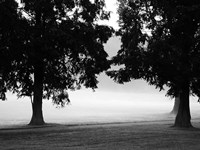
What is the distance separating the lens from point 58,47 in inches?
1140

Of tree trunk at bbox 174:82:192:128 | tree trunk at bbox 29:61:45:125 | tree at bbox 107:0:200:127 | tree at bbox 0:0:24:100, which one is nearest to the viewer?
tree at bbox 0:0:24:100

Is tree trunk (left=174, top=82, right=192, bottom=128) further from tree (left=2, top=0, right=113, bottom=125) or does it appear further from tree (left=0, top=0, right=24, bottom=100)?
tree (left=0, top=0, right=24, bottom=100)

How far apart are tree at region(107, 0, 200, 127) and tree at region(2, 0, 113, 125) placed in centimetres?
266

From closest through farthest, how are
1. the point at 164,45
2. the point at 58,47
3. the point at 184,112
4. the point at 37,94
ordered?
the point at 164,45 < the point at 184,112 < the point at 58,47 < the point at 37,94

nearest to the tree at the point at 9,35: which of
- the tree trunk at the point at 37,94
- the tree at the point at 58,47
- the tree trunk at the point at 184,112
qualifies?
the tree at the point at 58,47

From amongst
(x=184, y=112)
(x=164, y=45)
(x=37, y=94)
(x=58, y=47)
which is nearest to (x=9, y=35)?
(x=58, y=47)

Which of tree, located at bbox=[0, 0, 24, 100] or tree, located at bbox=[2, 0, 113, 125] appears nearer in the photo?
tree, located at bbox=[0, 0, 24, 100]

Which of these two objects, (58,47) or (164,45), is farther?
(58,47)

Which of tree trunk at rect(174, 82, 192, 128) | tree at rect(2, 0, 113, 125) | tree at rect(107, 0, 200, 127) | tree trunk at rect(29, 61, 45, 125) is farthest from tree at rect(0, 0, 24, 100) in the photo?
tree trunk at rect(174, 82, 192, 128)

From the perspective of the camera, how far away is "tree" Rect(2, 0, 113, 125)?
2791 centimetres

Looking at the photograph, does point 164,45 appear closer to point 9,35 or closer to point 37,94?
point 9,35

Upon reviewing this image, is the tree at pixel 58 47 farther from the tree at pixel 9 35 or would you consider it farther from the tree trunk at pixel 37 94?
the tree at pixel 9 35

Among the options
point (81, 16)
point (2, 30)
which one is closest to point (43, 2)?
point (81, 16)

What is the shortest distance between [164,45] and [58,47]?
759cm
